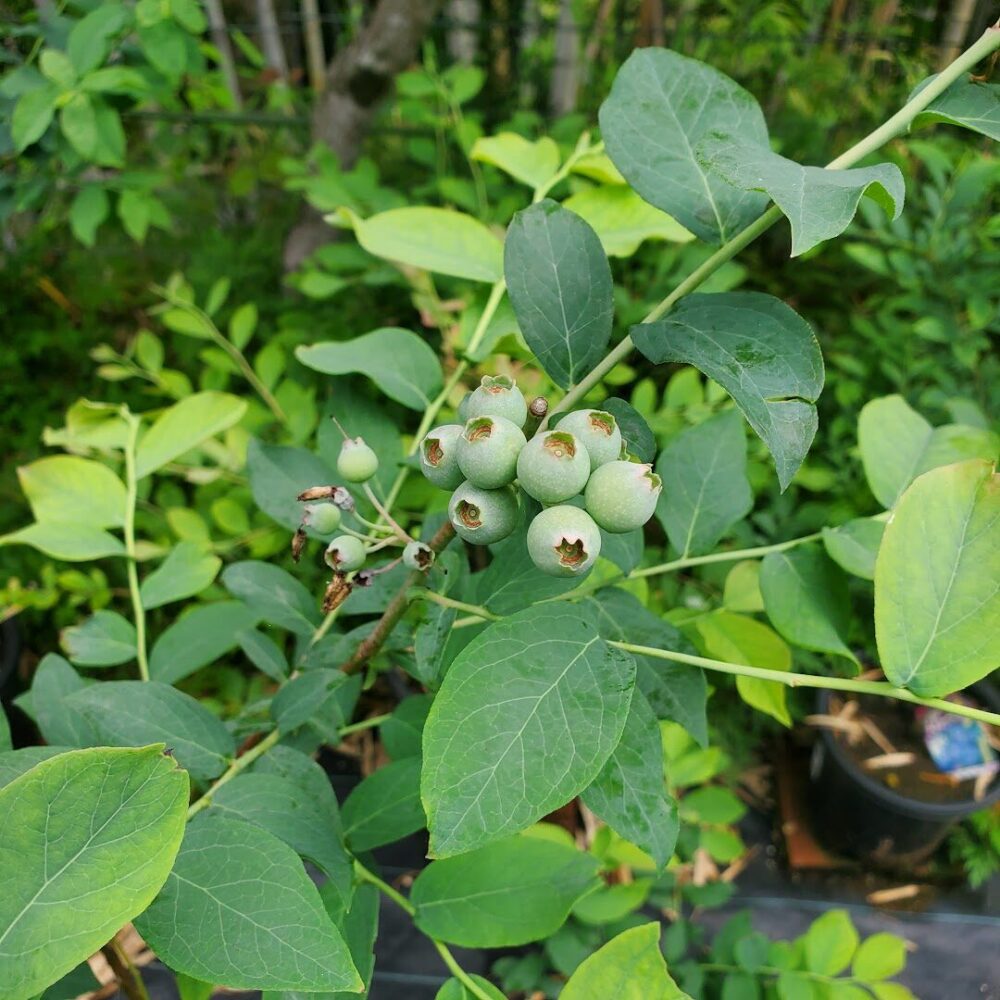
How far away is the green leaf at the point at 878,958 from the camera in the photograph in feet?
2.89

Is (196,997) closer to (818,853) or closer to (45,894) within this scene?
(45,894)

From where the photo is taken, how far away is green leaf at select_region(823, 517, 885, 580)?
0.57m

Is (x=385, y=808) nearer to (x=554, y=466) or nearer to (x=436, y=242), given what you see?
(x=554, y=466)

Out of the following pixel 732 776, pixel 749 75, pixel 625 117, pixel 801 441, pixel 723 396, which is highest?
pixel 625 117

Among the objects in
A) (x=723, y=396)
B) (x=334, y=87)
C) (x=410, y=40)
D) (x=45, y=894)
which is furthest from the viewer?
(x=334, y=87)

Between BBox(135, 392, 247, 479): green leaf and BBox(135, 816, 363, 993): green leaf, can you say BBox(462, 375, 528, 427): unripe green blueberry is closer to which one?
BBox(135, 816, 363, 993): green leaf

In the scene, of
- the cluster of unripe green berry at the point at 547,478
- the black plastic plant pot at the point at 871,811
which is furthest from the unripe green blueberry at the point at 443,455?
the black plastic plant pot at the point at 871,811

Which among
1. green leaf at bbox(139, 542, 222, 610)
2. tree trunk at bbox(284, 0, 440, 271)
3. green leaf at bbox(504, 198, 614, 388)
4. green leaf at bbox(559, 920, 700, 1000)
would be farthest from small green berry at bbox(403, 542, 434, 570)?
tree trunk at bbox(284, 0, 440, 271)

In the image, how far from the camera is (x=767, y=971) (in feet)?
3.00

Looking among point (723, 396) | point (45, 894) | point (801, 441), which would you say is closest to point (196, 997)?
point (45, 894)

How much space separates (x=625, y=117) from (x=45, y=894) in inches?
19.6

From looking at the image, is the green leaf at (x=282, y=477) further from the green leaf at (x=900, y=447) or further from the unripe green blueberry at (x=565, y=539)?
the green leaf at (x=900, y=447)

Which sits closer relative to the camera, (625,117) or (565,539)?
(565,539)

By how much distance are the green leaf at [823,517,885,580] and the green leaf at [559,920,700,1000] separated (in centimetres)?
28
